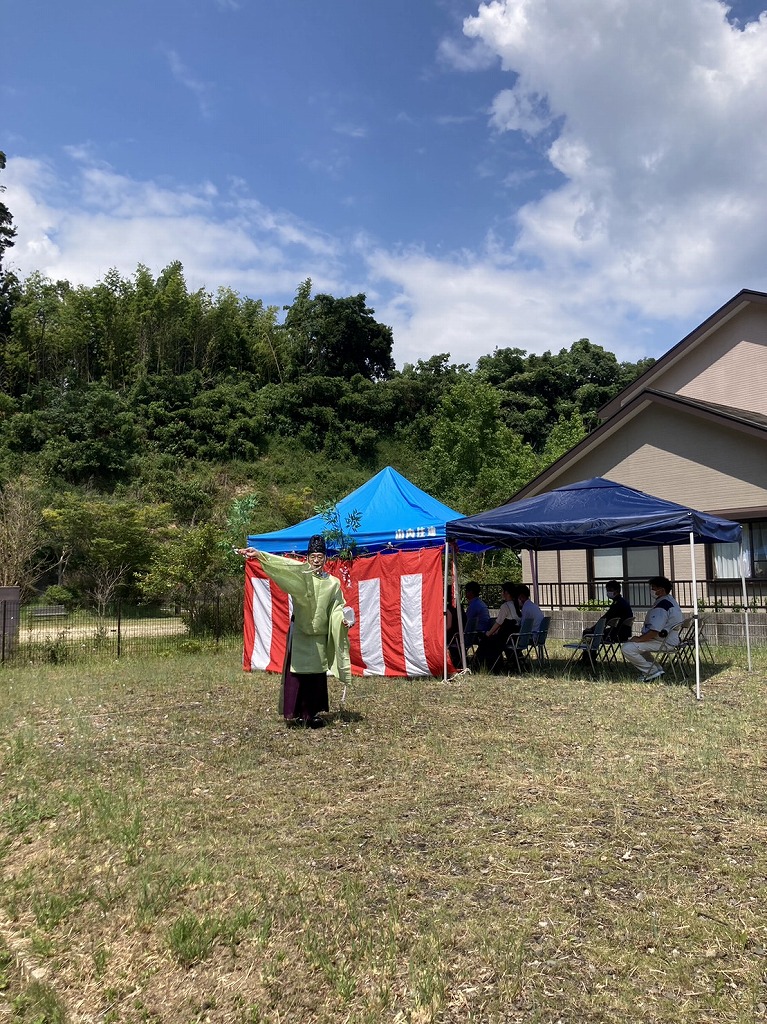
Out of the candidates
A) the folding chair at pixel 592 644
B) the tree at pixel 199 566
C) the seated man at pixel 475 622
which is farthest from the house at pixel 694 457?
the tree at pixel 199 566

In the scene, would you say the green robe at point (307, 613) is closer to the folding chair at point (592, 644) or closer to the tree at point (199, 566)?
the folding chair at point (592, 644)

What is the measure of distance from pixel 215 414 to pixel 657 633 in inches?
1260

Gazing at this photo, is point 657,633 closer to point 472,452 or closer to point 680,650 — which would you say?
point 680,650

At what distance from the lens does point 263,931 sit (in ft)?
10.6

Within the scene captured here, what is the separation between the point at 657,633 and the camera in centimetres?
961

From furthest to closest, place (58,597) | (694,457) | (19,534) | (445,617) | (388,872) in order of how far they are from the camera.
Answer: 1. (58,597)
2. (19,534)
3. (694,457)
4. (445,617)
5. (388,872)

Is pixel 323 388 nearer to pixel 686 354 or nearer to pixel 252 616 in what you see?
pixel 686 354

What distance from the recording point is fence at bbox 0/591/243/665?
12.1 m

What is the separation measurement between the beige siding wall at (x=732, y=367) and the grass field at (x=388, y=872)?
42.3 ft

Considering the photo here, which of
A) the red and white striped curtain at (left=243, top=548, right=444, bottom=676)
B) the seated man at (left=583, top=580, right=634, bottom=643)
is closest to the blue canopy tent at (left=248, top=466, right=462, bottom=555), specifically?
the red and white striped curtain at (left=243, top=548, right=444, bottom=676)

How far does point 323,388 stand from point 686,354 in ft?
85.8

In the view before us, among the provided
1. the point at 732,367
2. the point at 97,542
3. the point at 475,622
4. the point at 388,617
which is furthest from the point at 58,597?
the point at 732,367

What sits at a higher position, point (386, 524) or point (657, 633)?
point (386, 524)

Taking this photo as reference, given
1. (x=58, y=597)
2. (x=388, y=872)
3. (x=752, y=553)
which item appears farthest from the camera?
(x=58, y=597)
